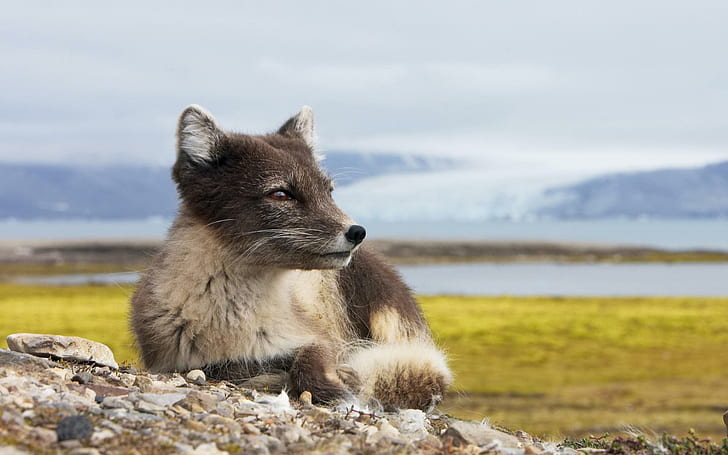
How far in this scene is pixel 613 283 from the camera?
297 ft

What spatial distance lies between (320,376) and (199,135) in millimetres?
2204

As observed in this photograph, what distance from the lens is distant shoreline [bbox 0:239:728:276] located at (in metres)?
111

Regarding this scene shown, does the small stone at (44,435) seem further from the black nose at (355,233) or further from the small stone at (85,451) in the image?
the black nose at (355,233)

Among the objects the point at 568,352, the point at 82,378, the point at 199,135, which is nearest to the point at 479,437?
the point at 82,378

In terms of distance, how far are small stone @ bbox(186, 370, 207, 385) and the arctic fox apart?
0.48 ft

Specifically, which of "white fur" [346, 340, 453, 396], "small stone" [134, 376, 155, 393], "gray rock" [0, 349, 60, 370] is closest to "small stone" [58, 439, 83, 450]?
"small stone" [134, 376, 155, 393]

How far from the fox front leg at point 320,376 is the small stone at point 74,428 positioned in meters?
2.10

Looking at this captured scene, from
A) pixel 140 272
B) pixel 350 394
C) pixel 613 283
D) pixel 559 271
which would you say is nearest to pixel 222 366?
pixel 350 394

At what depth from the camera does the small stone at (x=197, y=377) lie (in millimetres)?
6461

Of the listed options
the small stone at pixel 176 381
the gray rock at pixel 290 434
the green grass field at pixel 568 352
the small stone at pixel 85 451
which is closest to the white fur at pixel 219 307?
the small stone at pixel 176 381

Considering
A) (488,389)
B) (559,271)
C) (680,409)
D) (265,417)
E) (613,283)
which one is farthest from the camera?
(559,271)

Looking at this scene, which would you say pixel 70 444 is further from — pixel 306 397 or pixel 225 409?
pixel 306 397

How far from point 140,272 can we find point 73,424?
3.36 meters

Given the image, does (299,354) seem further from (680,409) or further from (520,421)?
(680,409)
